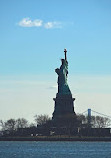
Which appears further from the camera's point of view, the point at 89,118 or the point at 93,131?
the point at 89,118

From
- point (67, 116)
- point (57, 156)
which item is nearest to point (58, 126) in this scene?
point (67, 116)

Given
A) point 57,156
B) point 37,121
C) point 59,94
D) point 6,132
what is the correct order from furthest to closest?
point 37,121 → point 6,132 → point 59,94 → point 57,156

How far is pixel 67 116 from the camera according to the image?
166750mm

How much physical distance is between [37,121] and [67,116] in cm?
3179

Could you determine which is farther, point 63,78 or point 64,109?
point 63,78

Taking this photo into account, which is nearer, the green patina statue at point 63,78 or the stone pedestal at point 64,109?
the stone pedestal at point 64,109

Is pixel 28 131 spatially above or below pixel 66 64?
below

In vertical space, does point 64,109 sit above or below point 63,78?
below

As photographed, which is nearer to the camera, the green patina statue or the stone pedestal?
the stone pedestal

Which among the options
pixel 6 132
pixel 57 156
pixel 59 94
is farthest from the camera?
pixel 6 132

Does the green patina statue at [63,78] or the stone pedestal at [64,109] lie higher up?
the green patina statue at [63,78]

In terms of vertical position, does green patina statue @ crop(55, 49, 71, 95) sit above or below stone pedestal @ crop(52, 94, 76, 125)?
above

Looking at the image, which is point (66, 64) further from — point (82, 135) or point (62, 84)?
point (82, 135)

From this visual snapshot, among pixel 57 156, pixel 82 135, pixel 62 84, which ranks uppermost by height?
pixel 62 84
